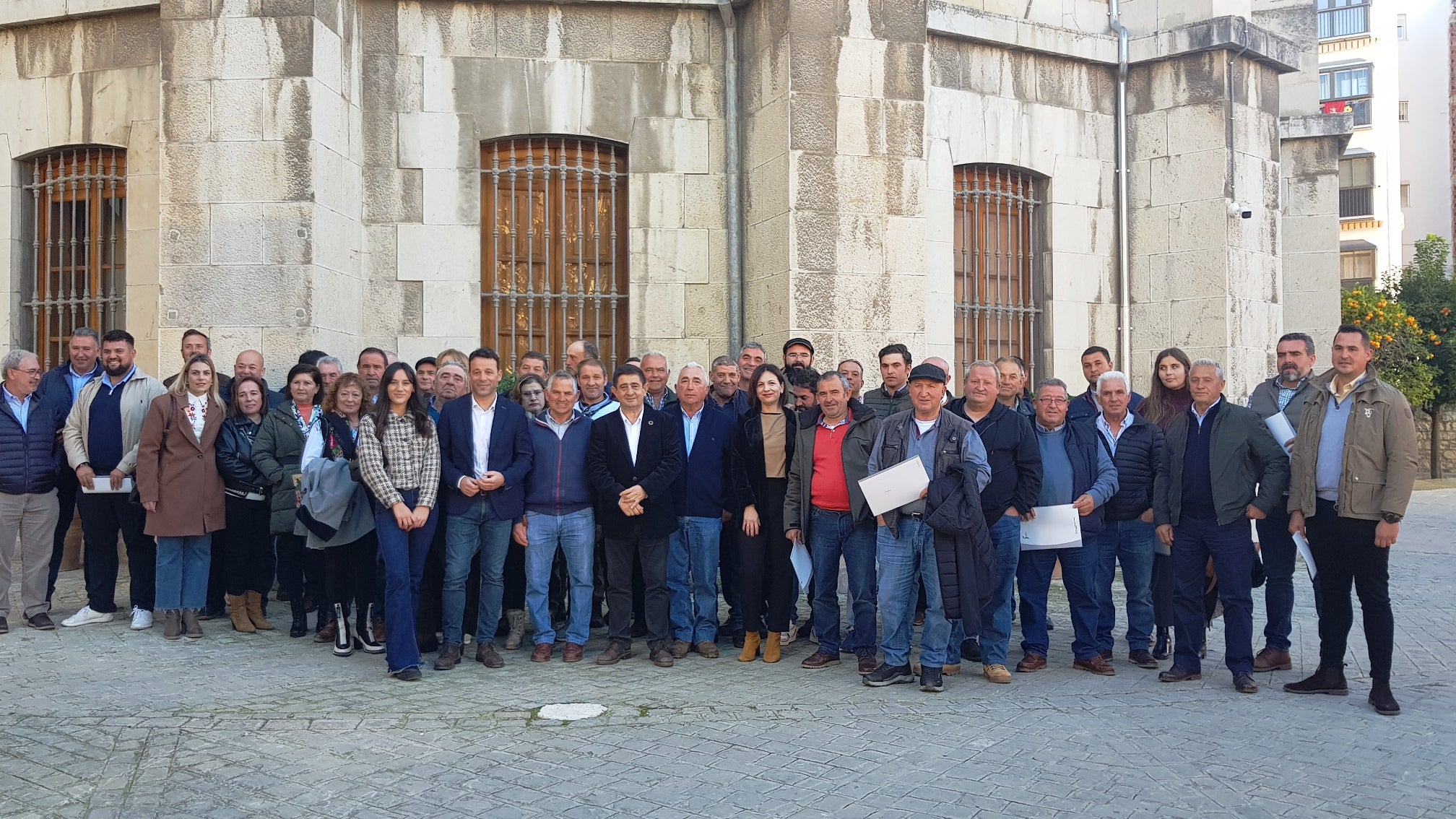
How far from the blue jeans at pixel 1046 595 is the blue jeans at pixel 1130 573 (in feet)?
0.41

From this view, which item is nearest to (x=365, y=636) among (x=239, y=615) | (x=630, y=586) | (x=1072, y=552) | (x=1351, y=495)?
(x=239, y=615)

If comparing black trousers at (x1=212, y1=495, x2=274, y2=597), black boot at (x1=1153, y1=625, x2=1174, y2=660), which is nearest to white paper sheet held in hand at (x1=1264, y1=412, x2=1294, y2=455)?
black boot at (x1=1153, y1=625, x2=1174, y2=660)

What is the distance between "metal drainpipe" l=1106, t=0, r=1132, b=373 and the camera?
42.4 ft

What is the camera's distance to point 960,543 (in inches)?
261

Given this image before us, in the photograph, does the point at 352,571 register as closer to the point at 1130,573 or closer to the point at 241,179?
the point at 241,179

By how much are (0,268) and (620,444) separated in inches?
306

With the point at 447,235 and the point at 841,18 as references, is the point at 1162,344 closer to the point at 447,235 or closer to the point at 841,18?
the point at 841,18

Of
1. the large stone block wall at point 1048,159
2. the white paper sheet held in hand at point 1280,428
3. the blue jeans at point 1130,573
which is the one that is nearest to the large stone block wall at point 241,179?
the large stone block wall at point 1048,159

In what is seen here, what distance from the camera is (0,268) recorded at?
1154cm

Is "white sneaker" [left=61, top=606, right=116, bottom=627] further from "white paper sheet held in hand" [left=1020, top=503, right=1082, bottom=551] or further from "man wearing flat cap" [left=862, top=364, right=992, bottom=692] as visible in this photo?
"white paper sheet held in hand" [left=1020, top=503, right=1082, bottom=551]

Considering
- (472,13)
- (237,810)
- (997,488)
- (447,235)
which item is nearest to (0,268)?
(447,235)

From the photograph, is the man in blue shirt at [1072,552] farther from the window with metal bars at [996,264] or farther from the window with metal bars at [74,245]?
the window with metal bars at [74,245]

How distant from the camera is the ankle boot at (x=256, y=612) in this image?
8.22 meters

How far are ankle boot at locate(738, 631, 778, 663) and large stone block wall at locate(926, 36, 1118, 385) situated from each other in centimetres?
535
